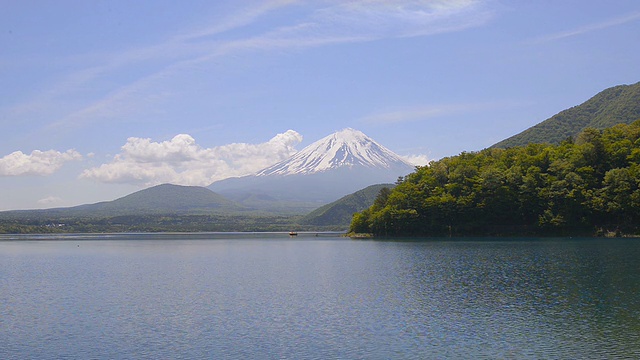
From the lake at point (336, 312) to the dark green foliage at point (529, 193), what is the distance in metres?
49.6

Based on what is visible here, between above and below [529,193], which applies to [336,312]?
below

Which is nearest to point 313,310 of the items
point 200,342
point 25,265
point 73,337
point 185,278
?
point 200,342

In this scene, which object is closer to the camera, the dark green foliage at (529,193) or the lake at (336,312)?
the lake at (336,312)

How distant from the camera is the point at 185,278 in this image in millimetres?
56562

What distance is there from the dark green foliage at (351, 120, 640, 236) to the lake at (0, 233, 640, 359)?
49.6 meters

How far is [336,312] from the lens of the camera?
35.7 metres

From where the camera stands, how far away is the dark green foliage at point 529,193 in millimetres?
106438

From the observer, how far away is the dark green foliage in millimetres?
106438

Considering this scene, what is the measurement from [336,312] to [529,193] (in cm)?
9069

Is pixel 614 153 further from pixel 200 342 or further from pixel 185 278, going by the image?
pixel 200 342

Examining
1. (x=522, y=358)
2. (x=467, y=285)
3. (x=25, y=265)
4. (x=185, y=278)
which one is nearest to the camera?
(x=522, y=358)

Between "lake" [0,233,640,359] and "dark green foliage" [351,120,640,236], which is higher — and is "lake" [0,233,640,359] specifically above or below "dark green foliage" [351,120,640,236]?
below

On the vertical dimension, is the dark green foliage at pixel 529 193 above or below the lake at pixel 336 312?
above

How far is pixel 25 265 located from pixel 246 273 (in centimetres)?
3480
